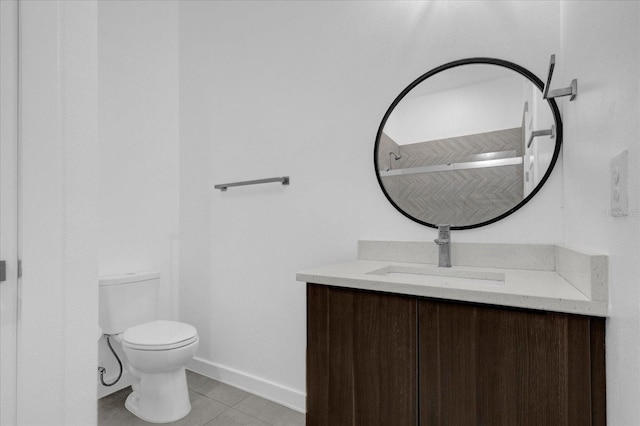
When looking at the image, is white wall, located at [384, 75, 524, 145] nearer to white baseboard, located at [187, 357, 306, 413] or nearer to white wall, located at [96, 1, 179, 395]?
white baseboard, located at [187, 357, 306, 413]

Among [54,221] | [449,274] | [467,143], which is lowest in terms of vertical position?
[449,274]

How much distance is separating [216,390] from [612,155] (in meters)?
2.28

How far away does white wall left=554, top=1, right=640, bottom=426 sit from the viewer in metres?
0.65

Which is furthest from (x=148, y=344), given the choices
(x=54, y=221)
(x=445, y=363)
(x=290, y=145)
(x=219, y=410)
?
(x=445, y=363)

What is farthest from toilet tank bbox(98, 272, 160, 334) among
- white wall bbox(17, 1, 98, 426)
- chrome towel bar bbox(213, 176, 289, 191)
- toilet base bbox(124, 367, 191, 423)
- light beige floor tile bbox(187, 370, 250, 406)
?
white wall bbox(17, 1, 98, 426)

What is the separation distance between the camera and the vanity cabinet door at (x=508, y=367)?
2.92 ft

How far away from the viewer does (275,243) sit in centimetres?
213

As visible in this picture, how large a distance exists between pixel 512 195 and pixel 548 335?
0.71 m

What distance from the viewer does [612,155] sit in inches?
31.4

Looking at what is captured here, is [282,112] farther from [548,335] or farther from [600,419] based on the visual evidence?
[600,419]

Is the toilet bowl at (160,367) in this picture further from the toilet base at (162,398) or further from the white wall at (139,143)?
the white wall at (139,143)

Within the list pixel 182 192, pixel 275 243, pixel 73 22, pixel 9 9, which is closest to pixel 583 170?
pixel 275 243

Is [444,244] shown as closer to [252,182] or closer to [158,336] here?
[252,182]

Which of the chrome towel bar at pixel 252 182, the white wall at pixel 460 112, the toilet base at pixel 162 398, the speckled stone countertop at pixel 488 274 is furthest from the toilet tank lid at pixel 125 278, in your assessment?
the white wall at pixel 460 112
